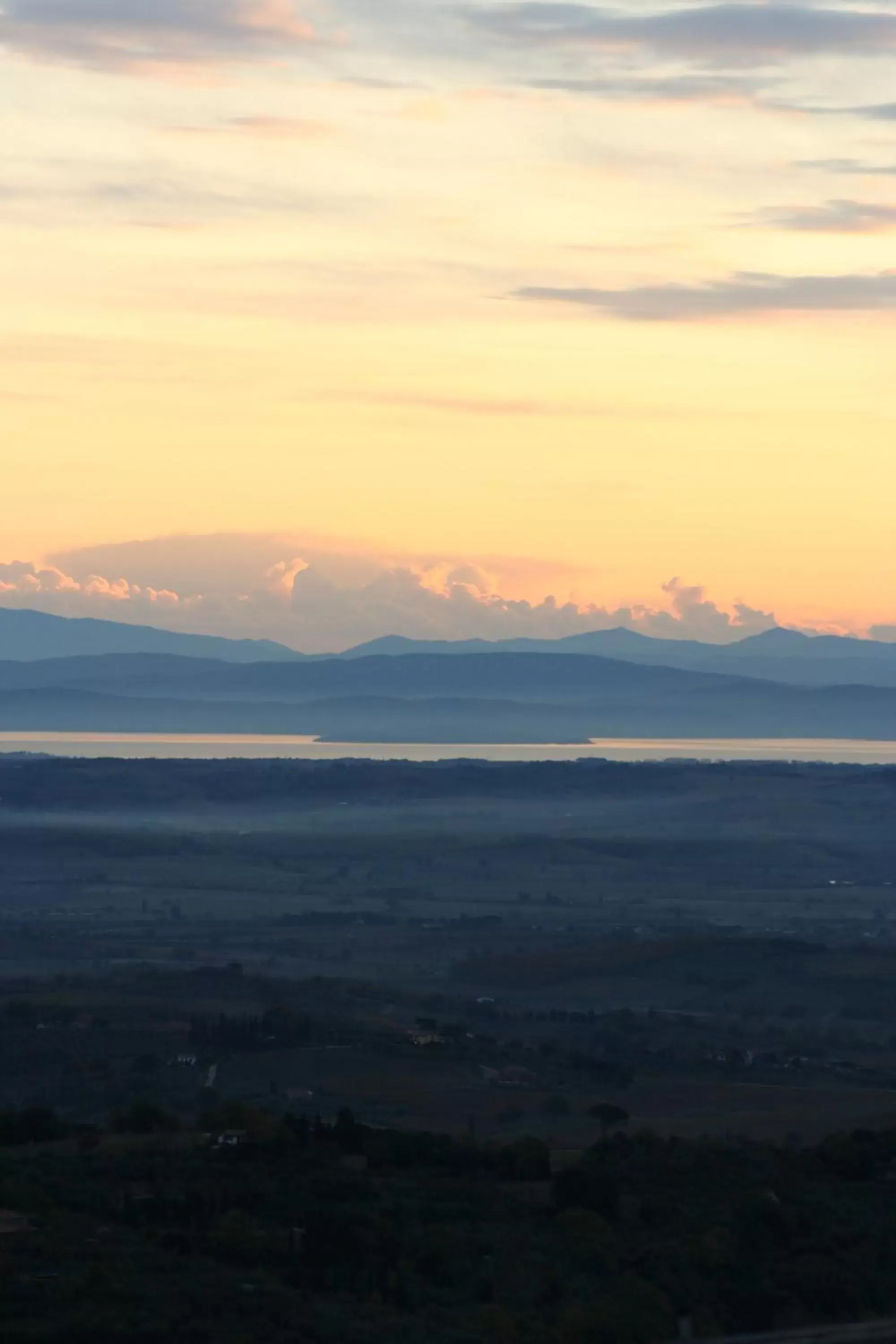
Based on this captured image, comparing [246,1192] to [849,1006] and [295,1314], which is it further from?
[849,1006]

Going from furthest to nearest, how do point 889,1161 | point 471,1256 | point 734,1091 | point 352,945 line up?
point 352,945 < point 734,1091 < point 889,1161 < point 471,1256

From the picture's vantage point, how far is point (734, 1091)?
4734cm

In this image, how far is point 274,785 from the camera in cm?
16900

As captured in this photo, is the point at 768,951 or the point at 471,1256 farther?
the point at 768,951

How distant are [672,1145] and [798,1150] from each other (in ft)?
10.8

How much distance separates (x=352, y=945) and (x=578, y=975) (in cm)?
1308

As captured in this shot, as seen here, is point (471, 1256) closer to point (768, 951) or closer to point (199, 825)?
point (768, 951)

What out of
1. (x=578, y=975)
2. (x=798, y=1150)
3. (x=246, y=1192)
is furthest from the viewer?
(x=578, y=975)

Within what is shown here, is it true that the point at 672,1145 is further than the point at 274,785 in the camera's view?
No

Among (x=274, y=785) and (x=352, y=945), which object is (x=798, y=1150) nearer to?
(x=352, y=945)

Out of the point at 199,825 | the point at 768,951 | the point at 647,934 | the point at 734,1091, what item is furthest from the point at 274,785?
the point at 734,1091

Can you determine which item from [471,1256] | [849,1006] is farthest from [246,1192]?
[849,1006]

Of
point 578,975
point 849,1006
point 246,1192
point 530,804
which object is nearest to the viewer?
point 246,1192

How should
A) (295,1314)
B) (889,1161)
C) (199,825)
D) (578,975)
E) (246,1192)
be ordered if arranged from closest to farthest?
(295,1314) → (246,1192) → (889,1161) → (578,975) → (199,825)
